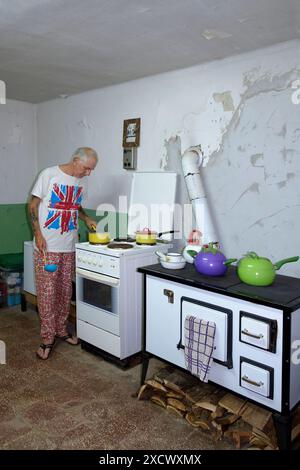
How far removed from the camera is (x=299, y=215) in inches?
89.7

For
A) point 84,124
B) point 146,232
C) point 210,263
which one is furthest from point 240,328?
point 84,124

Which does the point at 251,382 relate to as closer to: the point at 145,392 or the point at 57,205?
the point at 145,392

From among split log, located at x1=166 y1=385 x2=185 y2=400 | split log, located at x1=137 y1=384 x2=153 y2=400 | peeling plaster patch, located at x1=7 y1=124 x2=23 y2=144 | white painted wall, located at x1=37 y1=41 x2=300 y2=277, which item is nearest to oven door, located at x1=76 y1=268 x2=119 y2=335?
split log, located at x1=137 y1=384 x2=153 y2=400

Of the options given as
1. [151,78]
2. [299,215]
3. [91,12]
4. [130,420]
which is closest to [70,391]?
[130,420]

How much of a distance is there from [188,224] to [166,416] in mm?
1336

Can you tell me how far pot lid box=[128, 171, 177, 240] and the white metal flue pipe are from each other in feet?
0.74

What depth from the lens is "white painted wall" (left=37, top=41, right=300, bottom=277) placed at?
2.30 metres

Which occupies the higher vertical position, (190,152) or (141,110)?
(141,110)

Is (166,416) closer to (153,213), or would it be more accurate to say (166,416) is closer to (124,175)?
(153,213)

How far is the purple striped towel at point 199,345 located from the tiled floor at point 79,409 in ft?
1.01

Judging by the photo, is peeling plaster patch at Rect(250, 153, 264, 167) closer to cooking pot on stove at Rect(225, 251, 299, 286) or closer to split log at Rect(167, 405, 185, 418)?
cooking pot on stove at Rect(225, 251, 299, 286)

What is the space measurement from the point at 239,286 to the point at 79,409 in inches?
43.8

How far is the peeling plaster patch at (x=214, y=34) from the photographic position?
6.79 ft

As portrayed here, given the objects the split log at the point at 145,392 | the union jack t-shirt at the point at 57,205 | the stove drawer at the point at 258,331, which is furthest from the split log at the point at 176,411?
the union jack t-shirt at the point at 57,205
